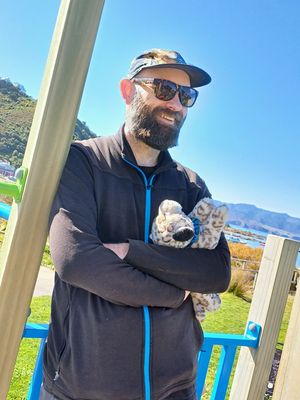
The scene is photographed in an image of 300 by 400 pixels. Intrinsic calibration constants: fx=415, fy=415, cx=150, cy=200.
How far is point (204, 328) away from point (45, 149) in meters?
5.84

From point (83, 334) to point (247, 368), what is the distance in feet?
2.76

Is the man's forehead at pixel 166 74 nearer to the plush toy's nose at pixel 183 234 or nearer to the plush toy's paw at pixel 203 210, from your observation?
the plush toy's paw at pixel 203 210

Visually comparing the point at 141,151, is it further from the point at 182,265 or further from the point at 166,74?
the point at 182,265

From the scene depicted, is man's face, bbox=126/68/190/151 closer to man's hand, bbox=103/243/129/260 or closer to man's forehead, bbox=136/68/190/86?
man's forehead, bbox=136/68/190/86

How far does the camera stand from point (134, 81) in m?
1.52

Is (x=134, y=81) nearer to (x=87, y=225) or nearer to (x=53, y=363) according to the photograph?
(x=87, y=225)

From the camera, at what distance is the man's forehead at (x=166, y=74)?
148 centimetres

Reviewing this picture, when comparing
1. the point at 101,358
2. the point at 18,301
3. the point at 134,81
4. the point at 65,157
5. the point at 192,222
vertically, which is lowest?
the point at 101,358

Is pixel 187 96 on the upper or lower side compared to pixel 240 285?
upper

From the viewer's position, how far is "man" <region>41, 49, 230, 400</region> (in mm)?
1179

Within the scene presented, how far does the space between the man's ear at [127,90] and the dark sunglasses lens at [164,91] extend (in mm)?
113

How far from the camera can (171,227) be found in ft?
4.13

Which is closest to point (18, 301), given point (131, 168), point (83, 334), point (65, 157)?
point (83, 334)

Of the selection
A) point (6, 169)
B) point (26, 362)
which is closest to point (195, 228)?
point (6, 169)
